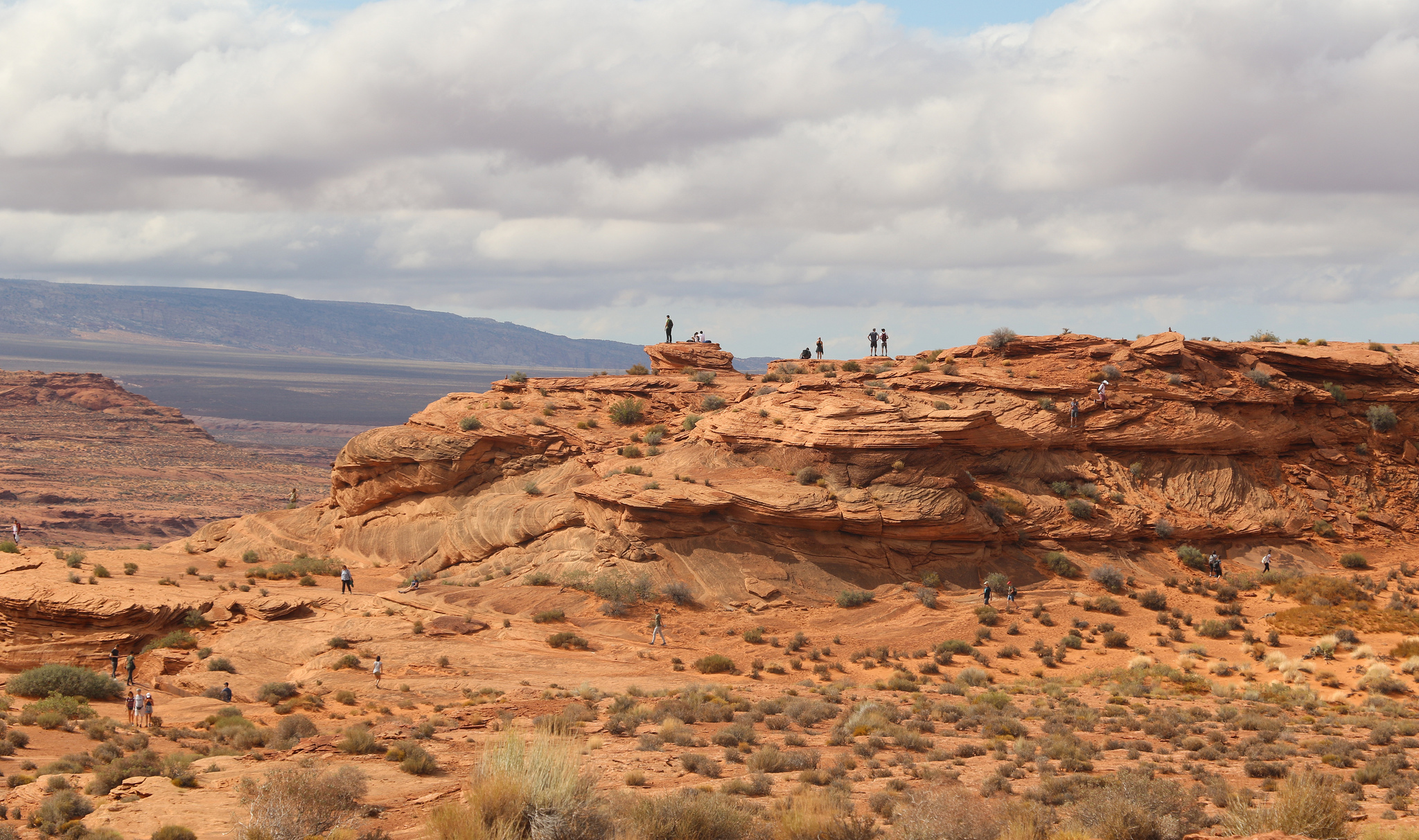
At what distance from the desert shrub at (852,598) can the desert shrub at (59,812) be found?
70.7 feet

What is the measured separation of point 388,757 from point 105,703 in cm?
1166

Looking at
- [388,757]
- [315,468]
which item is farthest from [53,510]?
[388,757]

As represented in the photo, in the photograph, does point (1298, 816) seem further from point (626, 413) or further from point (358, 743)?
point (626, 413)

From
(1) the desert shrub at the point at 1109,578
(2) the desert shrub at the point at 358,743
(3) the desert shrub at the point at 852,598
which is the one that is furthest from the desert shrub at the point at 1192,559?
(2) the desert shrub at the point at 358,743

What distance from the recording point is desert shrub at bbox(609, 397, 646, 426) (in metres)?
40.1

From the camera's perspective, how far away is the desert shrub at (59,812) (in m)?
13.2

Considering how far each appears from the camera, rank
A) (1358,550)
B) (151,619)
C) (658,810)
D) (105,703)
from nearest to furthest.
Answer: (658,810), (105,703), (151,619), (1358,550)

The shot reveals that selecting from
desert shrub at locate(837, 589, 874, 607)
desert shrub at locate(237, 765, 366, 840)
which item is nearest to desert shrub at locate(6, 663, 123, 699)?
desert shrub at locate(237, 765, 366, 840)

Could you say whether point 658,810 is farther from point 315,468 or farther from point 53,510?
point 315,468

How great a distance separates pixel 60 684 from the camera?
23.7 meters

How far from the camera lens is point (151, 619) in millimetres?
28156

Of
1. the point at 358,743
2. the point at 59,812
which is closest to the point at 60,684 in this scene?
the point at 358,743

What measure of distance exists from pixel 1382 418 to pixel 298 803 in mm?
42655

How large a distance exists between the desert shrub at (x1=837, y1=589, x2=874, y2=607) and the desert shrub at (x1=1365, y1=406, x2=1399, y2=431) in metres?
24.1
